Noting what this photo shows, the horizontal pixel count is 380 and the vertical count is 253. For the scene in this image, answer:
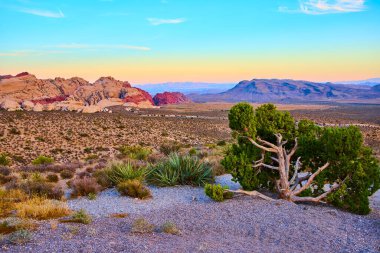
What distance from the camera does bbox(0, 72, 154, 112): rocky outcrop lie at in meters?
88.6

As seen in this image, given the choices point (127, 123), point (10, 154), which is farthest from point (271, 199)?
point (127, 123)

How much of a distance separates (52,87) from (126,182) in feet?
328

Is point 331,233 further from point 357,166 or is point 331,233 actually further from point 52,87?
point 52,87

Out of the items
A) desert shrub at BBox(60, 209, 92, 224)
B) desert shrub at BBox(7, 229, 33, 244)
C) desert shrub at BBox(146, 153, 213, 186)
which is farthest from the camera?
desert shrub at BBox(146, 153, 213, 186)

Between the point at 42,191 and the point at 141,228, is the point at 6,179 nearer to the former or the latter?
the point at 42,191

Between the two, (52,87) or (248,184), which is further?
(52,87)

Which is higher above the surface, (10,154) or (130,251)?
(130,251)

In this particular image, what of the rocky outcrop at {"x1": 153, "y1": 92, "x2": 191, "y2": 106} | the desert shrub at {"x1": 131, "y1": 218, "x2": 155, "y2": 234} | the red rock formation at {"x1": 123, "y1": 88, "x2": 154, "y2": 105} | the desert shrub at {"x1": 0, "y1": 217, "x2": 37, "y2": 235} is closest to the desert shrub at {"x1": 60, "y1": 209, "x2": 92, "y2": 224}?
the desert shrub at {"x1": 0, "y1": 217, "x2": 37, "y2": 235}

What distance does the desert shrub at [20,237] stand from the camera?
6316 millimetres

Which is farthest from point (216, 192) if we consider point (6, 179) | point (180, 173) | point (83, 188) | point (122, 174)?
point (6, 179)

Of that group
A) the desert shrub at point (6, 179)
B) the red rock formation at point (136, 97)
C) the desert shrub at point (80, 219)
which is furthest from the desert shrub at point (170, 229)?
the red rock formation at point (136, 97)

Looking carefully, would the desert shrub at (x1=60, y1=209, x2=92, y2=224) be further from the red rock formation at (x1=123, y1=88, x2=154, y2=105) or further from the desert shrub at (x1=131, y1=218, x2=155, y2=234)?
the red rock formation at (x1=123, y1=88, x2=154, y2=105)

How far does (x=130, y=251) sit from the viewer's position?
6203 millimetres

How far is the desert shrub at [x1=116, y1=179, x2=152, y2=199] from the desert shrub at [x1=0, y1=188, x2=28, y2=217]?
104 inches
